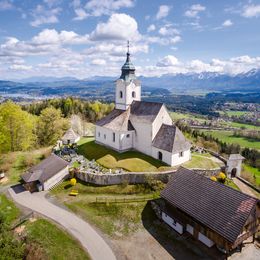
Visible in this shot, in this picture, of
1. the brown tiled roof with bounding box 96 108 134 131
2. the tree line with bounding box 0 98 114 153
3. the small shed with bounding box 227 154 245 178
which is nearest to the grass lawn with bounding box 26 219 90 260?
the brown tiled roof with bounding box 96 108 134 131

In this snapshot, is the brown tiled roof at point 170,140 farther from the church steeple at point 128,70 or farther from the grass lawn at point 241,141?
the grass lawn at point 241,141

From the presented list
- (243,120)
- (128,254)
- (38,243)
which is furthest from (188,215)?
(243,120)

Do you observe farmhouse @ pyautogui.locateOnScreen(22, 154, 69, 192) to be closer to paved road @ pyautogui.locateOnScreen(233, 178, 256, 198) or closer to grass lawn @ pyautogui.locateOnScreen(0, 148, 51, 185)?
grass lawn @ pyautogui.locateOnScreen(0, 148, 51, 185)

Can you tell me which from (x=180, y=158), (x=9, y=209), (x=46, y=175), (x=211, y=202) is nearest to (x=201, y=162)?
(x=180, y=158)

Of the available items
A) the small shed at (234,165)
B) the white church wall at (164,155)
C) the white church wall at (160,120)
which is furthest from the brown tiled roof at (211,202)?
the small shed at (234,165)

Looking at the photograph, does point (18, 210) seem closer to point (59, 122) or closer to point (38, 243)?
point (38, 243)

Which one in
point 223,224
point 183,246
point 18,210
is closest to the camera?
point 223,224

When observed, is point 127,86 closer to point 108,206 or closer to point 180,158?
point 180,158
